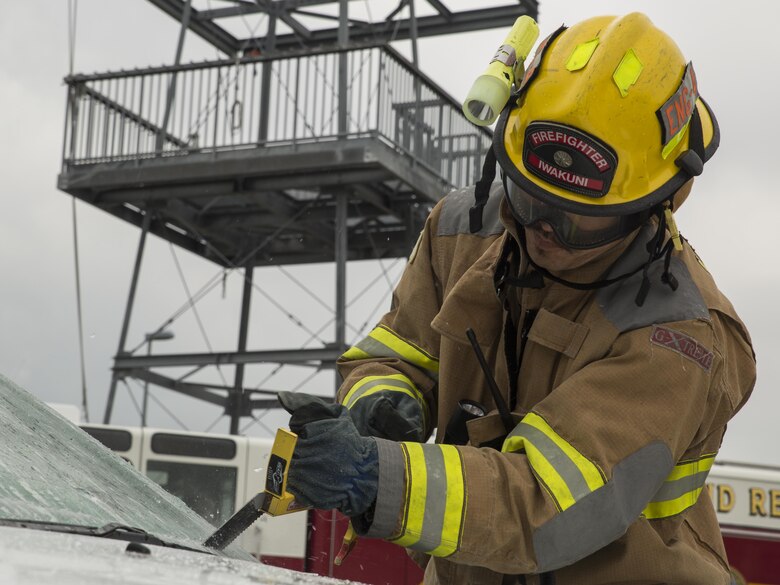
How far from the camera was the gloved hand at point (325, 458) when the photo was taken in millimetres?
2158

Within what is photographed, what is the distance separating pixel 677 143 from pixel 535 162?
306 millimetres

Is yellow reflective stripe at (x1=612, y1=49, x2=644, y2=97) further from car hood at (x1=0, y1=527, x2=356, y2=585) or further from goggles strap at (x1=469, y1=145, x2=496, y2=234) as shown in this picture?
car hood at (x1=0, y1=527, x2=356, y2=585)

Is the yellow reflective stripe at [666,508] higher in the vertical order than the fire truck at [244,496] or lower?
higher

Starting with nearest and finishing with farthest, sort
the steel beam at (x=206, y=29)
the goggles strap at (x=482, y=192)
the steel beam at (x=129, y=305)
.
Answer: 1. the goggles strap at (x=482, y=192)
2. the steel beam at (x=129, y=305)
3. the steel beam at (x=206, y=29)

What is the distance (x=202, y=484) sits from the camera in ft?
27.6

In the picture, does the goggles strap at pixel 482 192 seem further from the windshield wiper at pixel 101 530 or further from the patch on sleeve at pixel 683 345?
the windshield wiper at pixel 101 530

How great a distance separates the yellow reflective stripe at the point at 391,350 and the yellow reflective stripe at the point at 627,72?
0.81 meters

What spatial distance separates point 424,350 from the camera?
2.98 m

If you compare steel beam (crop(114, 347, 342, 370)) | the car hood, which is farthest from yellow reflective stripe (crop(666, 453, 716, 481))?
steel beam (crop(114, 347, 342, 370))

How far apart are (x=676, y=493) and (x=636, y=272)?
1.52ft

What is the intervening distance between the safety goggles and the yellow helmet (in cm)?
2

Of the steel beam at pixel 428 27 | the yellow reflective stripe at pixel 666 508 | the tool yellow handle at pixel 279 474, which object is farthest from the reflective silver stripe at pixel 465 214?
the steel beam at pixel 428 27

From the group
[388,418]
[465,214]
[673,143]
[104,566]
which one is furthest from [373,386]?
[104,566]

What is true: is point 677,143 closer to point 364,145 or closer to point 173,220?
point 364,145
